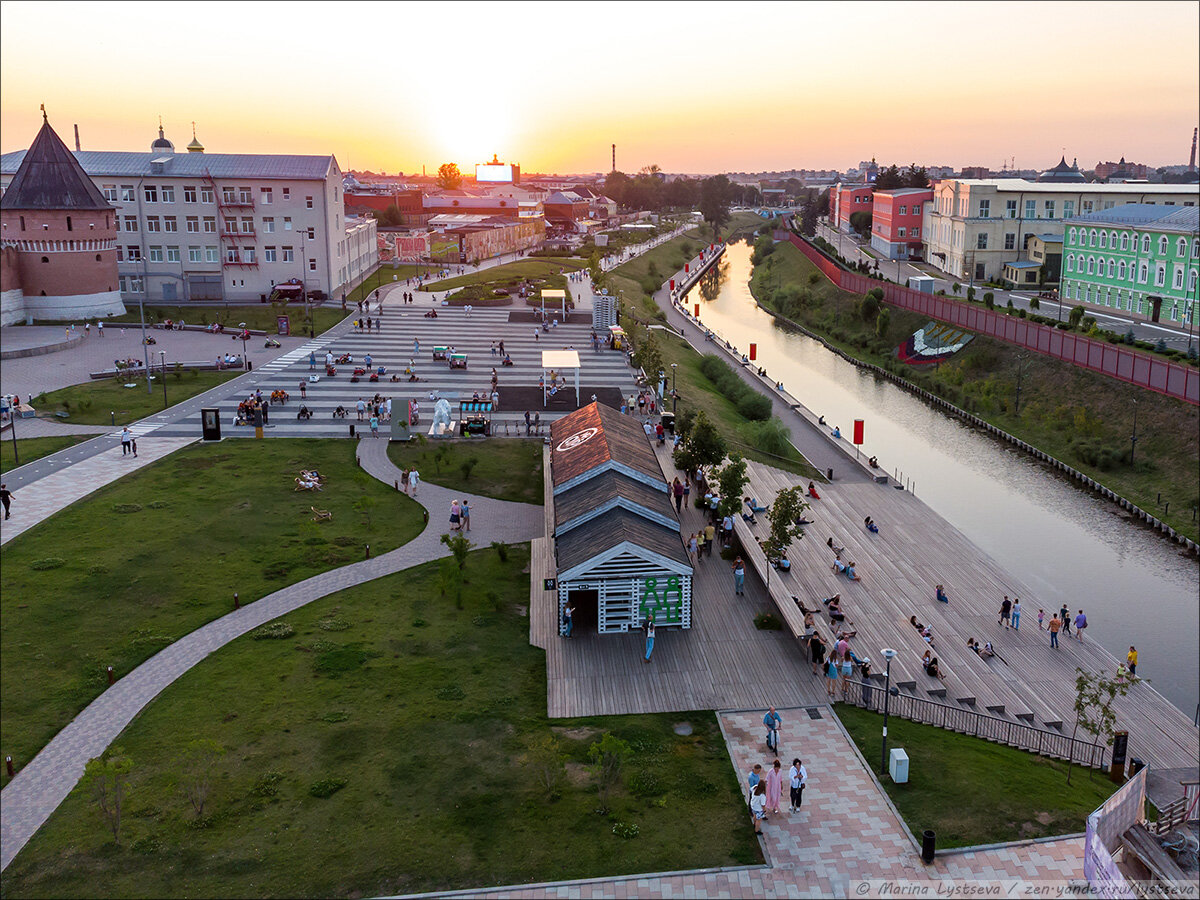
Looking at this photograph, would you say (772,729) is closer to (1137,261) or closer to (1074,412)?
(1074,412)

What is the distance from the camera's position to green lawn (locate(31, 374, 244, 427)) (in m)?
45.2

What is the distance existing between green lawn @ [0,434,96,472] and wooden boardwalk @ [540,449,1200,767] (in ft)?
80.3

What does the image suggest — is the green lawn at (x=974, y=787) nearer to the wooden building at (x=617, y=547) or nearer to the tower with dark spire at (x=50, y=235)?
the wooden building at (x=617, y=547)

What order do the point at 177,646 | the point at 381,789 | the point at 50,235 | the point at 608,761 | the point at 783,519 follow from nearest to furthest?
the point at 608,761 → the point at 381,789 → the point at 177,646 → the point at 783,519 → the point at 50,235

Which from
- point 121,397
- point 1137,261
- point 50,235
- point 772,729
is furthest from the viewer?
point 50,235

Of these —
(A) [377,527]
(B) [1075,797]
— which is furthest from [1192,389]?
(A) [377,527]

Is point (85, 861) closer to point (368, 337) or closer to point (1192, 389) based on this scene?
point (1192, 389)

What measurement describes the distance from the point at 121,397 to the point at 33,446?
890 centimetres

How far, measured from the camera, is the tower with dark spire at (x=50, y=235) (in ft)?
223

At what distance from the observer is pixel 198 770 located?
62.4ft

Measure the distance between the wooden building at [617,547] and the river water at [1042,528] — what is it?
11310 millimetres

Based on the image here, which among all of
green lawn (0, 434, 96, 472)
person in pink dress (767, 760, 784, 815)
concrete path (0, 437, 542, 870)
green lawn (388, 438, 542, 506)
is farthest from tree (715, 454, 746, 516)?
green lawn (0, 434, 96, 472)

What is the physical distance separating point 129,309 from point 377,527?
171ft

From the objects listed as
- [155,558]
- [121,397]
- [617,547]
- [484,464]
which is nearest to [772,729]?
[617,547]
